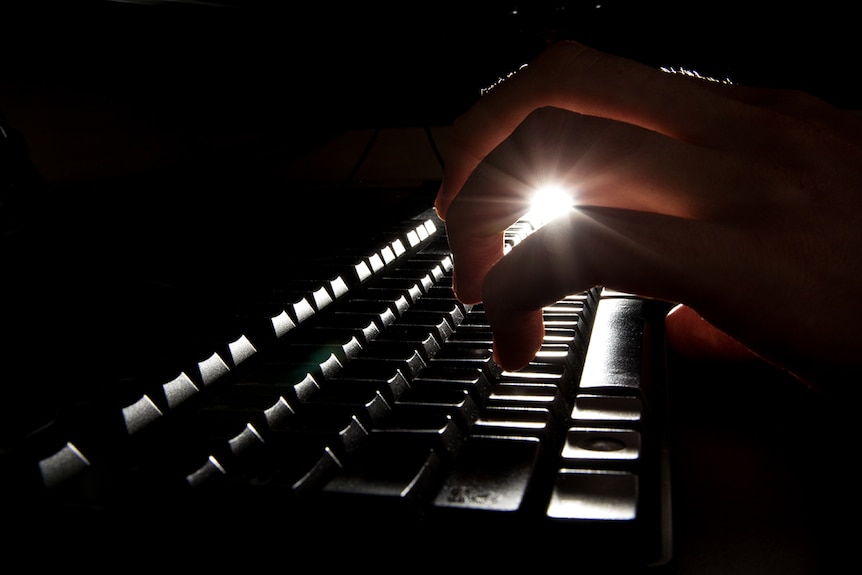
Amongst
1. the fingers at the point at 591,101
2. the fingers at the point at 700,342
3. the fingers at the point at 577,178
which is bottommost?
the fingers at the point at 577,178

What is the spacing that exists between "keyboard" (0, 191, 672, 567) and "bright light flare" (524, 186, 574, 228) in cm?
11

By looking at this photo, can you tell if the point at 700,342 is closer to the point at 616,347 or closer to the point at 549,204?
the point at 616,347

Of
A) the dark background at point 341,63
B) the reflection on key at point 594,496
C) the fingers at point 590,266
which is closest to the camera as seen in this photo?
the reflection on key at point 594,496

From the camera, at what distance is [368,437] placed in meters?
0.41

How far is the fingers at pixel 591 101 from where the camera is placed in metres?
0.54

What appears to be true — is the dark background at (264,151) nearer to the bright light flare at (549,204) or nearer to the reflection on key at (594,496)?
the reflection on key at (594,496)

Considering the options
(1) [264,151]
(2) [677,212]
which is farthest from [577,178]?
(1) [264,151]

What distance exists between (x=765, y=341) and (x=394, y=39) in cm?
107

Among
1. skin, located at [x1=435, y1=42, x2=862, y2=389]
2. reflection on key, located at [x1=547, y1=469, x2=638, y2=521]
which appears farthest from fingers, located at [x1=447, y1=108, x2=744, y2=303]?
reflection on key, located at [x1=547, y1=469, x2=638, y2=521]

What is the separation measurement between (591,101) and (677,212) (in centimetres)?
13

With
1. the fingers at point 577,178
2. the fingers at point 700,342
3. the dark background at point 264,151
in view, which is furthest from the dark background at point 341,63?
the fingers at point 700,342

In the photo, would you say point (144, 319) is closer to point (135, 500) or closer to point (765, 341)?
point (135, 500)

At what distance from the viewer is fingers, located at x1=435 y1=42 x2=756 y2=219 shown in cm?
54

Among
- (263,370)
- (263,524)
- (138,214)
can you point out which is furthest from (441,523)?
(138,214)
